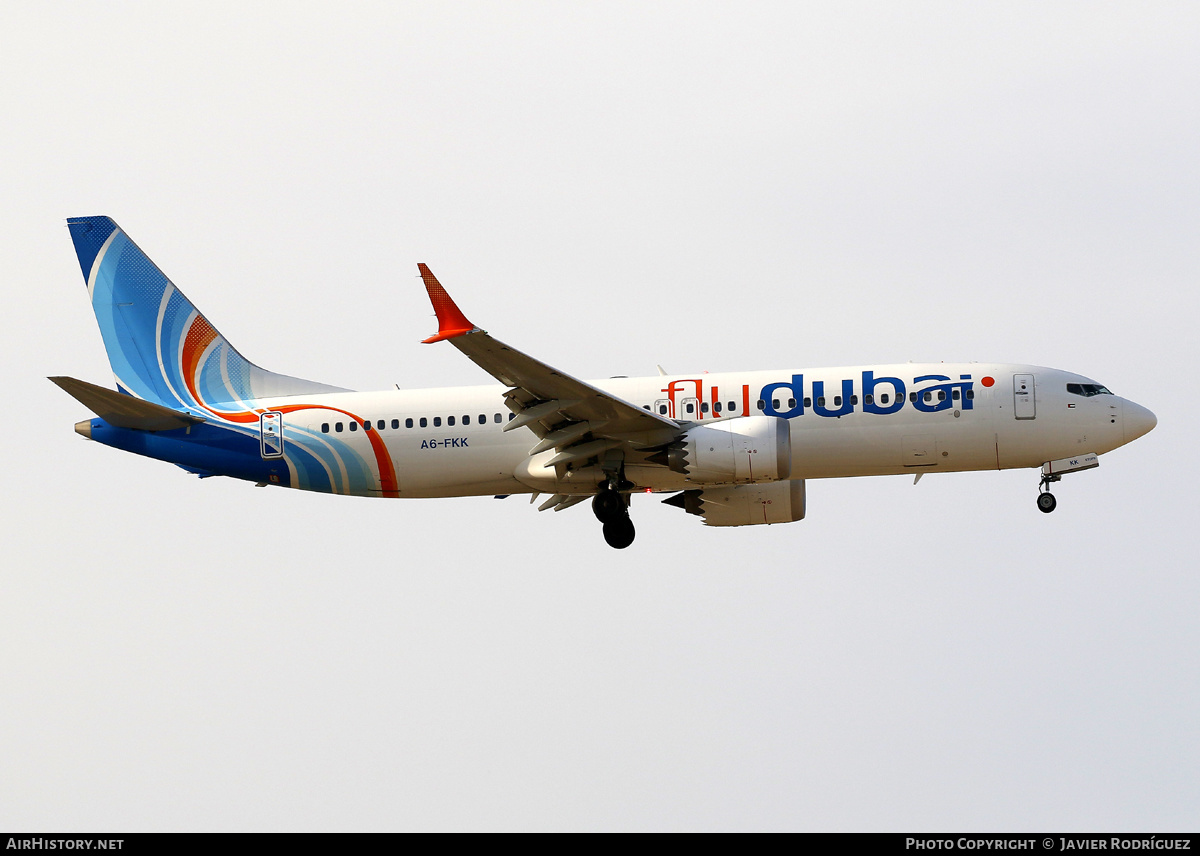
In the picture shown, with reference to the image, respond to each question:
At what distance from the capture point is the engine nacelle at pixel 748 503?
36469 mm

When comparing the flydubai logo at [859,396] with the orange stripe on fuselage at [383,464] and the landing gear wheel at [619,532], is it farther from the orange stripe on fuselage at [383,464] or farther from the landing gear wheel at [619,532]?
the orange stripe on fuselage at [383,464]

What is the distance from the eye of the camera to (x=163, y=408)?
1364 inches

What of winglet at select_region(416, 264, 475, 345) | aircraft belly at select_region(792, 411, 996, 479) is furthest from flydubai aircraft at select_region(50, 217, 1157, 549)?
winglet at select_region(416, 264, 475, 345)

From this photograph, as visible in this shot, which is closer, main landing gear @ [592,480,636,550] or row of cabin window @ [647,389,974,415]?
row of cabin window @ [647,389,974,415]

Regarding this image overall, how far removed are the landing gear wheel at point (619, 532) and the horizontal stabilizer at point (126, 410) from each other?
10491 mm

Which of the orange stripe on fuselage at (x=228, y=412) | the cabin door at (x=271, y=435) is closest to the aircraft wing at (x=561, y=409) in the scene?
the orange stripe on fuselage at (x=228, y=412)

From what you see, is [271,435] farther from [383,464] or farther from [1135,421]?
[1135,421]

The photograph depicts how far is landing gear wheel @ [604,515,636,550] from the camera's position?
34.0 metres

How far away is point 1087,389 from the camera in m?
33.7

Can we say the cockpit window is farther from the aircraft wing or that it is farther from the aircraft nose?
the aircraft wing

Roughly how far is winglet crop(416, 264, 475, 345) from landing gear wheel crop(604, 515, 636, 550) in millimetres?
7517

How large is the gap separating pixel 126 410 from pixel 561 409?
10889 millimetres
